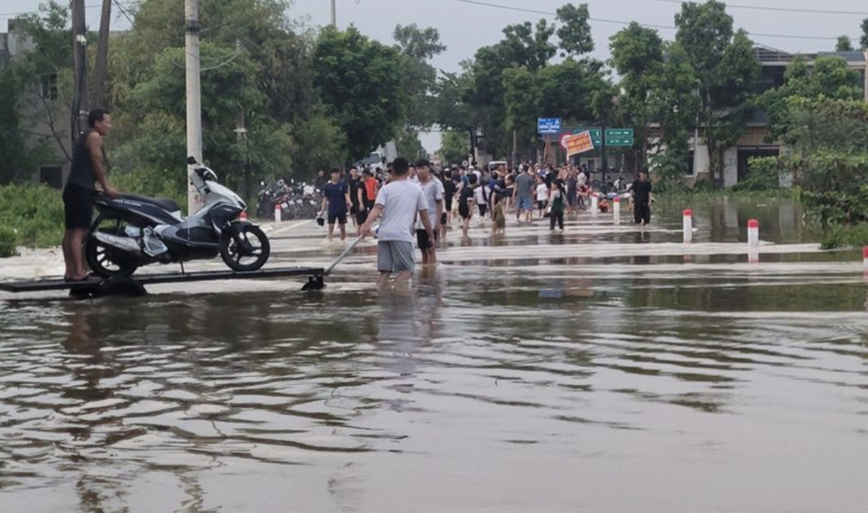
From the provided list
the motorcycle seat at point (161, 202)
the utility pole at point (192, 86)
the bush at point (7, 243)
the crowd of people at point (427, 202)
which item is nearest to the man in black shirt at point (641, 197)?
the crowd of people at point (427, 202)

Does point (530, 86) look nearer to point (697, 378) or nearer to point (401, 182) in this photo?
point (401, 182)

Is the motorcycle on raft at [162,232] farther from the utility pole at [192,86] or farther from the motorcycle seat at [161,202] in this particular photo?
the utility pole at [192,86]

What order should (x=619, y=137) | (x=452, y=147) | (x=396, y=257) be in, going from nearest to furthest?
(x=396, y=257)
(x=619, y=137)
(x=452, y=147)

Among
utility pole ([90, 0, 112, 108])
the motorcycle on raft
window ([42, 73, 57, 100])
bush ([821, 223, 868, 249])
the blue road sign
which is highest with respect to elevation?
window ([42, 73, 57, 100])

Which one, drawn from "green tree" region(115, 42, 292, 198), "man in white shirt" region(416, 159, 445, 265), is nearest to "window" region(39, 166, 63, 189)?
"green tree" region(115, 42, 292, 198)

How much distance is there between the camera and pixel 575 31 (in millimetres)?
95438

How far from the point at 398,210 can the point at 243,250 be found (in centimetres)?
244

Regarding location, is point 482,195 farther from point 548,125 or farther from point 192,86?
point 548,125

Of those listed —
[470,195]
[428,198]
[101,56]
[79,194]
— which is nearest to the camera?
[79,194]

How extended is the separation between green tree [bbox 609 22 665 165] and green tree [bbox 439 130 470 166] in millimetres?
58976

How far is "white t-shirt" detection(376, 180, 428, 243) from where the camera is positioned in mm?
16750

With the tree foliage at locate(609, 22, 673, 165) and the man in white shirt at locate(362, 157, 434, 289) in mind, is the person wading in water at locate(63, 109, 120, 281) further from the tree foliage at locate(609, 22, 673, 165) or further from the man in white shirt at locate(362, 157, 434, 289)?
the tree foliage at locate(609, 22, 673, 165)

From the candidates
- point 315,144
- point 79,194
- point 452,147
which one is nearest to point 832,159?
point 79,194

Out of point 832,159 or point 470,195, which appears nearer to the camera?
point 832,159
